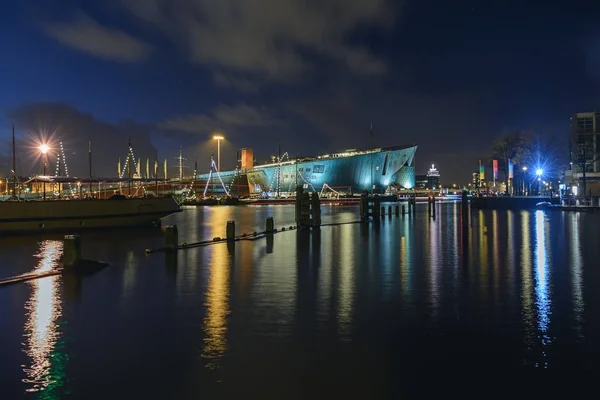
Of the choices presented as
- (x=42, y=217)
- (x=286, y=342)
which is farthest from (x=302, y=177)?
(x=286, y=342)

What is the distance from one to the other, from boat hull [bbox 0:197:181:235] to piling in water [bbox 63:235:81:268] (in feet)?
60.2

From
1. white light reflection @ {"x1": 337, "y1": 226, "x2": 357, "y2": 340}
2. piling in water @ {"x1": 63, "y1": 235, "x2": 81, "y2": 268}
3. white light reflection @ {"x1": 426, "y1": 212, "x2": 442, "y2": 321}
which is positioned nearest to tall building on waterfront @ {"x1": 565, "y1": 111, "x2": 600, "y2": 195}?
white light reflection @ {"x1": 426, "y1": 212, "x2": 442, "y2": 321}

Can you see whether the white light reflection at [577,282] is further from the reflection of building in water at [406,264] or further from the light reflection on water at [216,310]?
the light reflection on water at [216,310]

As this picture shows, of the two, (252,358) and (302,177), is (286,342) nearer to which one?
(252,358)

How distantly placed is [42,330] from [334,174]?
156278 millimetres

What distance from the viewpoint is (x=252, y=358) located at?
21.8 ft

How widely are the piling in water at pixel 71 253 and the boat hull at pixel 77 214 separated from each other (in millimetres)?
18361

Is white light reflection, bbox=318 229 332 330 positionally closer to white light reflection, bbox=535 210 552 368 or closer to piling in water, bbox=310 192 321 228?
white light reflection, bbox=535 210 552 368

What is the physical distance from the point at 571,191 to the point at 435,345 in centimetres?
6812

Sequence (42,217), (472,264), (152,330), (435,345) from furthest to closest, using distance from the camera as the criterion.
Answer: (42,217) < (472,264) < (152,330) < (435,345)

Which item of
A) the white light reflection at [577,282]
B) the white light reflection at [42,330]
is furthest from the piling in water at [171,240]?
the white light reflection at [577,282]

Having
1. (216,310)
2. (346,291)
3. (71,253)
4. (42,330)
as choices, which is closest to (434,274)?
(346,291)

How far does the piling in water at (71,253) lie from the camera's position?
48.2ft

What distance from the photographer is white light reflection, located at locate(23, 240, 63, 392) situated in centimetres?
612
